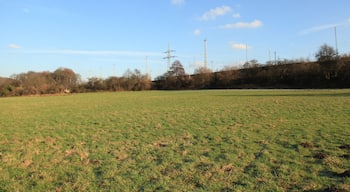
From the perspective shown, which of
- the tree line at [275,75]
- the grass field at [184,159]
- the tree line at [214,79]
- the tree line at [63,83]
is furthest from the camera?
the tree line at [63,83]

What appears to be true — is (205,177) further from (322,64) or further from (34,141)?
(322,64)

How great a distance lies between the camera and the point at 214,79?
82750 mm

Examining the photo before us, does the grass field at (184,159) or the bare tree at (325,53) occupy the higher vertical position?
the bare tree at (325,53)

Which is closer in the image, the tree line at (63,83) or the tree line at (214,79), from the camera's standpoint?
the tree line at (214,79)

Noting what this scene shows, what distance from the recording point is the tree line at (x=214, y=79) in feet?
192

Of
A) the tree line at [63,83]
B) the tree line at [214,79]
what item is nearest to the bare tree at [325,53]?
the tree line at [214,79]

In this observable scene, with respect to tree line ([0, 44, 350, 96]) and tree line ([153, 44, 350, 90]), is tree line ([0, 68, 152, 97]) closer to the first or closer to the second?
tree line ([0, 44, 350, 96])

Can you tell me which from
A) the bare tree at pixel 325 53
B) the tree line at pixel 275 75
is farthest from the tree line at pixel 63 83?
the bare tree at pixel 325 53

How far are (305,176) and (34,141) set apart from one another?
8.41 m

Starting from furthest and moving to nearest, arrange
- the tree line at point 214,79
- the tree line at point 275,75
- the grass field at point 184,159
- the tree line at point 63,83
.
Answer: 1. the tree line at point 63,83
2. the tree line at point 214,79
3. the tree line at point 275,75
4. the grass field at point 184,159

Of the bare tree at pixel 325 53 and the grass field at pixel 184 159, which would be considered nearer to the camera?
the grass field at pixel 184 159

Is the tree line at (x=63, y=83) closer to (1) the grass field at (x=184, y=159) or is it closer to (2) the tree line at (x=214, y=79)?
(2) the tree line at (x=214, y=79)

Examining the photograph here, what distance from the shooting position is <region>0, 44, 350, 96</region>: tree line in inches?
2300

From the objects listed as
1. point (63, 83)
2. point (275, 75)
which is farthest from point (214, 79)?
point (63, 83)
